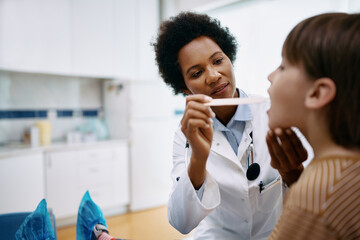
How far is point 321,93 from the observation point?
58cm

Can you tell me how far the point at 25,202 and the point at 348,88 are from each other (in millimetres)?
2994

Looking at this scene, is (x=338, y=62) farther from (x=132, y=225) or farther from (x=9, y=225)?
(x=132, y=225)

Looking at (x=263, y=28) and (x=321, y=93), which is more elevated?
(x=263, y=28)

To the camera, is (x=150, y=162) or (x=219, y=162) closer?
(x=219, y=162)

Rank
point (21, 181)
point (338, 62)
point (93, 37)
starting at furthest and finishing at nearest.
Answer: point (93, 37), point (21, 181), point (338, 62)

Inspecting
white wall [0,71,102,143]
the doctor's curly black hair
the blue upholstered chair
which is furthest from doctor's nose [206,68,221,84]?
white wall [0,71,102,143]

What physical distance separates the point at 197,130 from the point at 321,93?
1.23ft

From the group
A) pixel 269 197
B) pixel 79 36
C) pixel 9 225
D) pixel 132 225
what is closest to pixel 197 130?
pixel 269 197

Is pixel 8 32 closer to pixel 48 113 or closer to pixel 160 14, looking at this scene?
pixel 48 113

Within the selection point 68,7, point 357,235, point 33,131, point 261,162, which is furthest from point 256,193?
point 68,7

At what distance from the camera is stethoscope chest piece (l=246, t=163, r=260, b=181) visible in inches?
42.4

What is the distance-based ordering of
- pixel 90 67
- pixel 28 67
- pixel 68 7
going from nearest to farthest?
pixel 28 67, pixel 68 7, pixel 90 67

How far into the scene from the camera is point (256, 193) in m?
1.08

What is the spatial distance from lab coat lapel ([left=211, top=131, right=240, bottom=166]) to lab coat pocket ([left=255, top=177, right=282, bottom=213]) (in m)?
0.14
